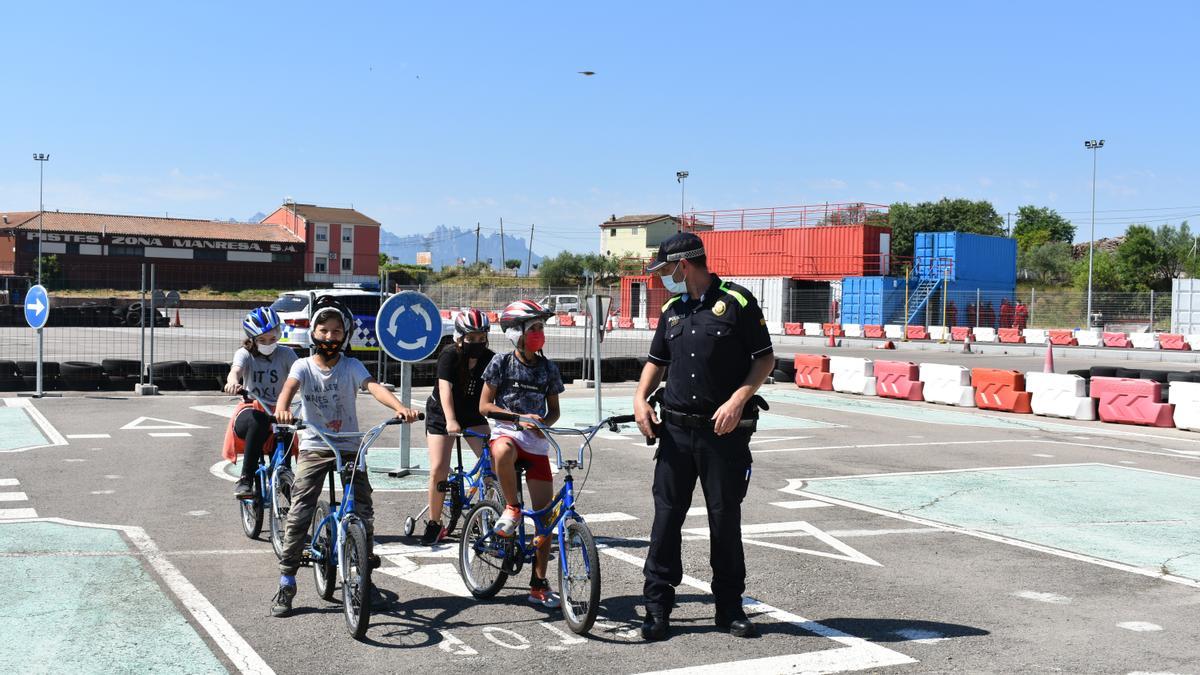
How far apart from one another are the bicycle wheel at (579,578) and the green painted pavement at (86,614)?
1796 millimetres

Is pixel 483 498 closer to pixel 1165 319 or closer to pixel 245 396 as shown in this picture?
pixel 245 396

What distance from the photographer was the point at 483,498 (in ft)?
23.2

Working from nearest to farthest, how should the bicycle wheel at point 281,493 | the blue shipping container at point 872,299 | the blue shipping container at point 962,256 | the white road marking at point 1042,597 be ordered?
1. the white road marking at point 1042,597
2. the bicycle wheel at point 281,493
3. the blue shipping container at point 872,299
4. the blue shipping container at point 962,256

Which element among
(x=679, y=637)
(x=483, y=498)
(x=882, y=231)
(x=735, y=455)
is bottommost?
(x=679, y=637)

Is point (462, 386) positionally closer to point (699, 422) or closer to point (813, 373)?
point (699, 422)

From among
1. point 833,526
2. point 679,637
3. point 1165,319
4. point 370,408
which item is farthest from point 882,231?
point 679,637

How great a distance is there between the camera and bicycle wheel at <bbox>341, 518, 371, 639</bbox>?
18.6ft

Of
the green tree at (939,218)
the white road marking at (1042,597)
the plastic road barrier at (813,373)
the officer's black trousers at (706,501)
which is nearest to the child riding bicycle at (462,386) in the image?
the officer's black trousers at (706,501)

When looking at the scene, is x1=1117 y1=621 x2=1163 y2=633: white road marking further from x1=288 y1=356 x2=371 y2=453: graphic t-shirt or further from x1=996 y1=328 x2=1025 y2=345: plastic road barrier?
x1=996 y1=328 x2=1025 y2=345: plastic road barrier

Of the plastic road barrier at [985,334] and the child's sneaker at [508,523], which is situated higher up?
the plastic road barrier at [985,334]

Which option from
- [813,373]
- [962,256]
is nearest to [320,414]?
[813,373]

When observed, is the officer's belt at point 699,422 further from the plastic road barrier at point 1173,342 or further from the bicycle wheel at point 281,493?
the plastic road barrier at point 1173,342

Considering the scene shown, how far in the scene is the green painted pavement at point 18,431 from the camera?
1330 centimetres

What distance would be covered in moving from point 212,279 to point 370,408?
188ft
